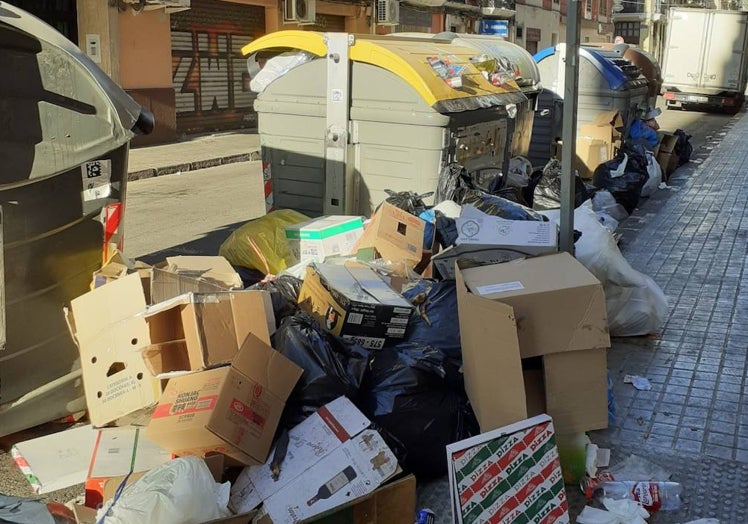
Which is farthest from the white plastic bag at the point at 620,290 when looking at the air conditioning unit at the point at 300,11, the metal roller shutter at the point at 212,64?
the air conditioning unit at the point at 300,11

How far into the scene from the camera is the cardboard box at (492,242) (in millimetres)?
4191

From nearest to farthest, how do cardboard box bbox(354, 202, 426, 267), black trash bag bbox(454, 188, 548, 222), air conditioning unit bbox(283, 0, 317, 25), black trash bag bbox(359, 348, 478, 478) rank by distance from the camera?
black trash bag bbox(359, 348, 478, 478) < cardboard box bbox(354, 202, 426, 267) < black trash bag bbox(454, 188, 548, 222) < air conditioning unit bbox(283, 0, 317, 25)

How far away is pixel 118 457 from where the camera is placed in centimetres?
308

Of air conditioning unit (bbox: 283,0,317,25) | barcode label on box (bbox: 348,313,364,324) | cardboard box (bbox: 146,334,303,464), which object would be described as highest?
air conditioning unit (bbox: 283,0,317,25)

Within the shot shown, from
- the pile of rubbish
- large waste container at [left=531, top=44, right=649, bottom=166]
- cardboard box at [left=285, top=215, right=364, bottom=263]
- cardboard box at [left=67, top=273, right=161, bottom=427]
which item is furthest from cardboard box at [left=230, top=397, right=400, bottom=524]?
large waste container at [left=531, top=44, right=649, bottom=166]

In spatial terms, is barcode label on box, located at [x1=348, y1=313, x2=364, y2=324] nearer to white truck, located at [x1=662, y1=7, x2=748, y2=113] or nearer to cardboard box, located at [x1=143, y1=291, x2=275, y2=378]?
cardboard box, located at [x1=143, y1=291, x2=275, y2=378]

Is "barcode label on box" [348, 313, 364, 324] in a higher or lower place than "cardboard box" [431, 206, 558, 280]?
lower

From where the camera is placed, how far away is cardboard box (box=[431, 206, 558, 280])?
419 cm

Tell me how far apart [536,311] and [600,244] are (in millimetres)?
1650

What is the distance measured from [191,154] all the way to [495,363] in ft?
36.2

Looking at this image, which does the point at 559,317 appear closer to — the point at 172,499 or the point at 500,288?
the point at 500,288

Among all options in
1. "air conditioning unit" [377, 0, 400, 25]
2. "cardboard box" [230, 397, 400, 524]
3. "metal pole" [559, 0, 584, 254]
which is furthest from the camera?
"air conditioning unit" [377, 0, 400, 25]

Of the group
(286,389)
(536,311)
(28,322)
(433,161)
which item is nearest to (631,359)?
(536,311)

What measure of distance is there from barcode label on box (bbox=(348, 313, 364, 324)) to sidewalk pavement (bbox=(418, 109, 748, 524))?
83 cm
